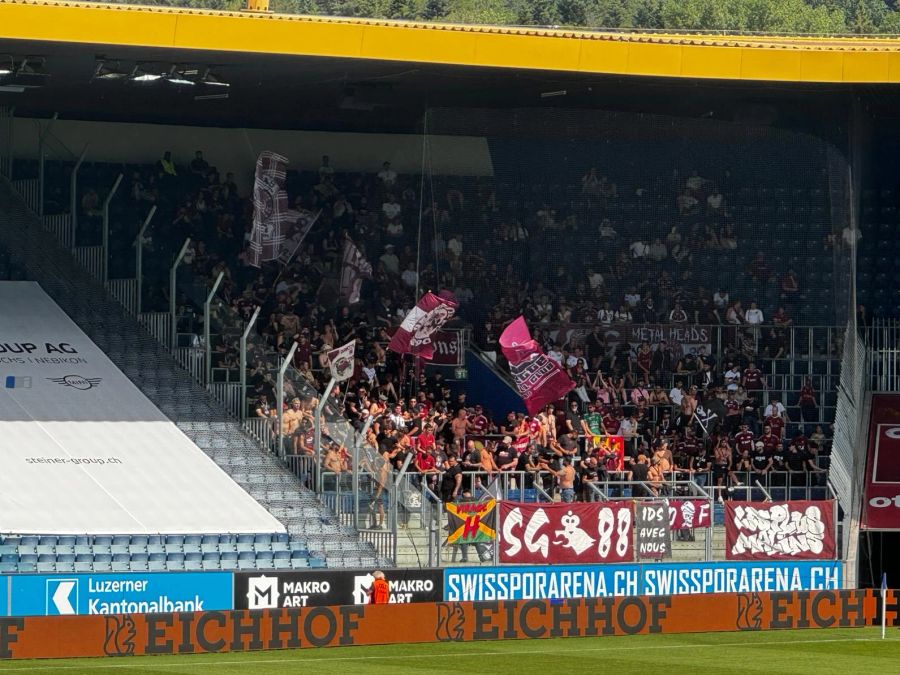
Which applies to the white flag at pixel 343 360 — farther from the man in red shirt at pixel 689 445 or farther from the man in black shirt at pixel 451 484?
the man in red shirt at pixel 689 445

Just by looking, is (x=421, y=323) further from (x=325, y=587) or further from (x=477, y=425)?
(x=325, y=587)

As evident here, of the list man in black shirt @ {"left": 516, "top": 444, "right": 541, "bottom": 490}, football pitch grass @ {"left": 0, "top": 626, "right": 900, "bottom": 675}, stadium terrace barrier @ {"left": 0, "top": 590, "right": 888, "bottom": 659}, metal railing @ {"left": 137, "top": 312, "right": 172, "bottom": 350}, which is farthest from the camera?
metal railing @ {"left": 137, "top": 312, "right": 172, "bottom": 350}

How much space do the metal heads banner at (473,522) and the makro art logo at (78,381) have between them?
24.0 ft

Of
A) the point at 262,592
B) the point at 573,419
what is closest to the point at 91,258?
the point at 573,419

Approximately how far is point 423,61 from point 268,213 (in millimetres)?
4974

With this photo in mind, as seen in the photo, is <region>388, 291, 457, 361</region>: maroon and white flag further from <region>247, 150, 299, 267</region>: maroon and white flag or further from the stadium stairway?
the stadium stairway

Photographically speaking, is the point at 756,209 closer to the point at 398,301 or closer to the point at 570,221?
the point at 570,221

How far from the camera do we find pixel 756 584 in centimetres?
2642

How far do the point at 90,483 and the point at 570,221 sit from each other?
922 centimetres

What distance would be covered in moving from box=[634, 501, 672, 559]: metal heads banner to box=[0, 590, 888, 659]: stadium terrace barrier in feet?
5.17

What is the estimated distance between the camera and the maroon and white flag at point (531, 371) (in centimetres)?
2925

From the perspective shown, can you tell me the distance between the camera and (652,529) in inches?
1009

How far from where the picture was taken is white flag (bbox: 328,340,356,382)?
27.3m

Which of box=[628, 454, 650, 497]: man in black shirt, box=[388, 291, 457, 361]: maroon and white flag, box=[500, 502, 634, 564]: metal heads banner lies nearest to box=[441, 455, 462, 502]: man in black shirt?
box=[500, 502, 634, 564]: metal heads banner
